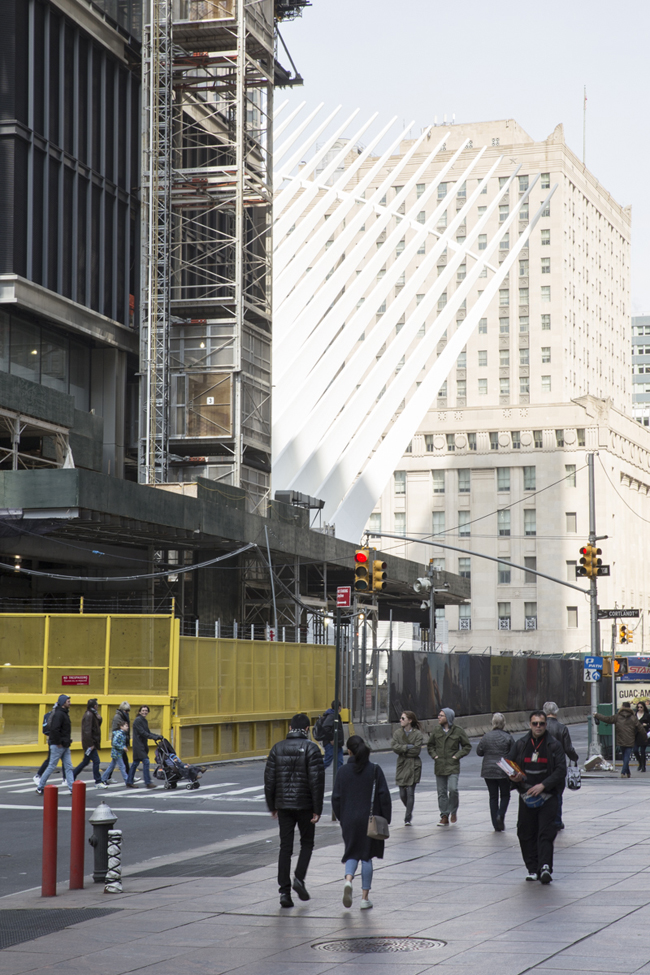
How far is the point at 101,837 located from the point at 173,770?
10.9 m

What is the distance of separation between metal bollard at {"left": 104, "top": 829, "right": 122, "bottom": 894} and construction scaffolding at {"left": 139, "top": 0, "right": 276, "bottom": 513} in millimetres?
32980

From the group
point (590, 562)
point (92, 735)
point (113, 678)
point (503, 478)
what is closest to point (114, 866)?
point (92, 735)

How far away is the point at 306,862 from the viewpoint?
462 inches

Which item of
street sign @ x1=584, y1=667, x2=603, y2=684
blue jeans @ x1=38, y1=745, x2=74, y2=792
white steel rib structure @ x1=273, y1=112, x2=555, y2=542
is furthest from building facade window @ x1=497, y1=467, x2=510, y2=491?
blue jeans @ x1=38, y1=745, x2=74, y2=792

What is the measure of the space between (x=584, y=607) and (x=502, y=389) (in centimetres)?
2404

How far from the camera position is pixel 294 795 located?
37.8ft

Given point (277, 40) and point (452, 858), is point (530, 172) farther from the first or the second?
point (452, 858)

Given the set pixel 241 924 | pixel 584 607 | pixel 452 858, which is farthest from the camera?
pixel 584 607

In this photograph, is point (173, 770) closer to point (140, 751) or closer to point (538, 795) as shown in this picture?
point (140, 751)

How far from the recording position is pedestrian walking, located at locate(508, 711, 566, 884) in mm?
12445

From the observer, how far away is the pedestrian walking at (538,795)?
12.4 metres

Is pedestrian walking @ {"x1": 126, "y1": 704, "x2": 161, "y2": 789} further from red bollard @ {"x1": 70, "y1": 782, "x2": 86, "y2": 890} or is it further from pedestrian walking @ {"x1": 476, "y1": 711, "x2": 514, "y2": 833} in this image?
red bollard @ {"x1": 70, "y1": 782, "x2": 86, "y2": 890}

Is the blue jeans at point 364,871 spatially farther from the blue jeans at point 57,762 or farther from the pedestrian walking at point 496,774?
the blue jeans at point 57,762

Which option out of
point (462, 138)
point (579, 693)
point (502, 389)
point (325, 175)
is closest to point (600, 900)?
point (579, 693)
